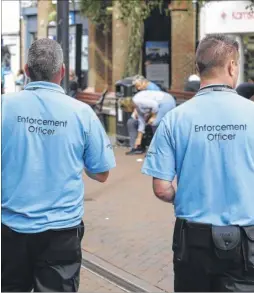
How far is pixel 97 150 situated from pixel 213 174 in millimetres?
A: 677

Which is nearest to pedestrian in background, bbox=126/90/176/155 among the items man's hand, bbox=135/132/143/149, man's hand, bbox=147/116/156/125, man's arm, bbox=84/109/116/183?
man's hand, bbox=147/116/156/125

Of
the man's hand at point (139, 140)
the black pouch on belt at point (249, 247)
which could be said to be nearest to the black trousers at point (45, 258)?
the black pouch on belt at point (249, 247)

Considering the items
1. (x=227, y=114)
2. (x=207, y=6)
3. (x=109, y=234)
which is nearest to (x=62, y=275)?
(x=227, y=114)

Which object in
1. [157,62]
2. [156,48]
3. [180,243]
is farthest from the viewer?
[156,48]

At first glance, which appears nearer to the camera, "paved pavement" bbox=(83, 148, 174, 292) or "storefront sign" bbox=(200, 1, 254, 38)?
"paved pavement" bbox=(83, 148, 174, 292)

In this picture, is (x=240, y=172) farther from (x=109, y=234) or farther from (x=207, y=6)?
(x=207, y=6)

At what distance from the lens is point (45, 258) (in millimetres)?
3436

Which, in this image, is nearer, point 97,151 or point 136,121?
point 97,151

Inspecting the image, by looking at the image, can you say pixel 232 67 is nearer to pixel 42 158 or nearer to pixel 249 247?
pixel 249 247

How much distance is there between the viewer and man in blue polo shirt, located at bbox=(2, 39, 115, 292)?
3432 millimetres

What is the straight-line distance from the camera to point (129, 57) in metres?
17.6

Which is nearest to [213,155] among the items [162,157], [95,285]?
[162,157]

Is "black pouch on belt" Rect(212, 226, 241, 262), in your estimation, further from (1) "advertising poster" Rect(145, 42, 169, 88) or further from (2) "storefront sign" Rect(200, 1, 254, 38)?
(1) "advertising poster" Rect(145, 42, 169, 88)

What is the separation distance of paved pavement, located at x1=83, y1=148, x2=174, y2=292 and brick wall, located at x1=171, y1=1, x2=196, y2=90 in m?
7.69
